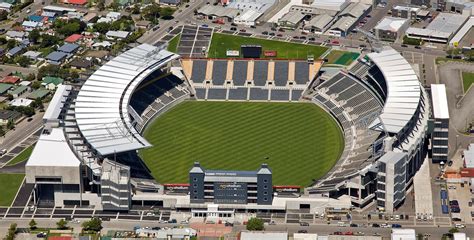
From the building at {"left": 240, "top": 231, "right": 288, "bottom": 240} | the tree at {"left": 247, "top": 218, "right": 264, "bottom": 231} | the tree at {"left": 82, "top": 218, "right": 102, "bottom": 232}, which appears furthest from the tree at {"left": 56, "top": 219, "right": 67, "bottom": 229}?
the tree at {"left": 247, "top": 218, "right": 264, "bottom": 231}

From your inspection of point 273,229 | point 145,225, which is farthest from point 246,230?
point 145,225

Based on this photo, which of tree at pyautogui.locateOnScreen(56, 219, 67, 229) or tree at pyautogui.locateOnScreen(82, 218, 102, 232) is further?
tree at pyautogui.locateOnScreen(56, 219, 67, 229)

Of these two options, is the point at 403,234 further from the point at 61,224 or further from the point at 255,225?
the point at 61,224

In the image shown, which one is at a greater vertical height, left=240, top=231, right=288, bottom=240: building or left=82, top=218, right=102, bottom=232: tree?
left=82, top=218, right=102, bottom=232: tree

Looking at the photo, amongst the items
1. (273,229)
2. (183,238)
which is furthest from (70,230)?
(273,229)

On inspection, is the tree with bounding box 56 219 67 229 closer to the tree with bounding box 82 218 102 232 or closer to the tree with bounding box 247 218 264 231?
the tree with bounding box 82 218 102 232

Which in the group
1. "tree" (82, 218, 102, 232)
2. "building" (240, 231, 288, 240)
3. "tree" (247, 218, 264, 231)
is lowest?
"building" (240, 231, 288, 240)

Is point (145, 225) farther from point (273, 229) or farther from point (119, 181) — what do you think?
point (273, 229)

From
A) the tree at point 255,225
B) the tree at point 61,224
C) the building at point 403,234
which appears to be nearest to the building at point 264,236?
the tree at point 255,225
